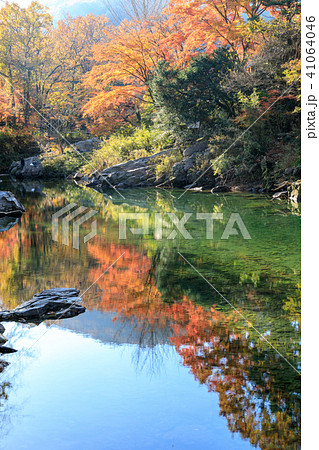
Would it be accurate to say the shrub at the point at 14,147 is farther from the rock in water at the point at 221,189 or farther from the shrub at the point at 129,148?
the rock in water at the point at 221,189

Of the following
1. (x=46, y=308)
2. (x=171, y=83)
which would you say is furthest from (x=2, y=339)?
(x=171, y=83)

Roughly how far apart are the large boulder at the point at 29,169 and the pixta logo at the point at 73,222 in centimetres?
1038

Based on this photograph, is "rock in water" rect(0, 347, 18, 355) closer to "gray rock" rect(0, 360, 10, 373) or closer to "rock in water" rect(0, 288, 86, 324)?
"gray rock" rect(0, 360, 10, 373)

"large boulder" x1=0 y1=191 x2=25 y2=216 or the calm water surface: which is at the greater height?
"large boulder" x1=0 y1=191 x2=25 y2=216

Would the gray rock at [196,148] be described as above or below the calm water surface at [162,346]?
above

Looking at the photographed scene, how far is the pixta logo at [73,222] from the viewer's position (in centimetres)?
640

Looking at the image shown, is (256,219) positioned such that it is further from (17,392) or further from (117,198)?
(17,392)

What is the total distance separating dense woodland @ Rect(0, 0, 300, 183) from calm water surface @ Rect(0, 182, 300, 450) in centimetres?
725

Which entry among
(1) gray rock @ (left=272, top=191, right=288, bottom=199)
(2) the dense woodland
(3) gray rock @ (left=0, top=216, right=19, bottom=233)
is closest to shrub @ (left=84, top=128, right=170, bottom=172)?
(2) the dense woodland

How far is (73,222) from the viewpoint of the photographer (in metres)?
8.03

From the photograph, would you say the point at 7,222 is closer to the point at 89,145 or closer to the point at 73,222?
the point at 73,222

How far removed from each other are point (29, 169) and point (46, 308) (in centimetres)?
1761

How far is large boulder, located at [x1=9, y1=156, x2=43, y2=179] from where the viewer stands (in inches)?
794

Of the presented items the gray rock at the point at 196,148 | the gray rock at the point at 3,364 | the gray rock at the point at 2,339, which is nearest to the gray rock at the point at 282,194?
the gray rock at the point at 196,148
